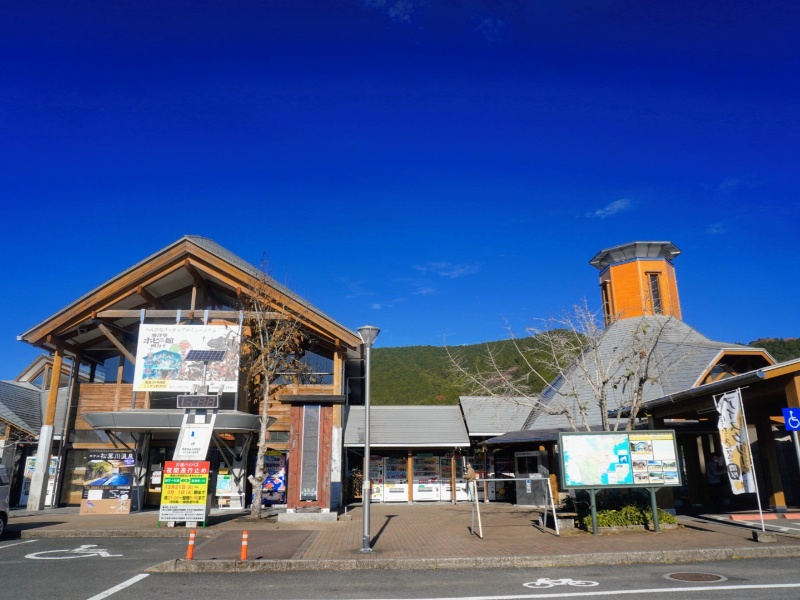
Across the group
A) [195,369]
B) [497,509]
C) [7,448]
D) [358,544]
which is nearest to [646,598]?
[358,544]

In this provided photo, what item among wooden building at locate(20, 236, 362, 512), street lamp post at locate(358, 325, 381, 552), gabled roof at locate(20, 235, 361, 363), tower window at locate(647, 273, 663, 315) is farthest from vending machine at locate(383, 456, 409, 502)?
tower window at locate(647, 273, 663, 315)

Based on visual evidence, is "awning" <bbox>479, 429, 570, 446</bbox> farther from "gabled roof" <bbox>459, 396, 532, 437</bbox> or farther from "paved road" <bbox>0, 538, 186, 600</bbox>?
"paved road" <bbox>0, 538, 186, 600</bbox>

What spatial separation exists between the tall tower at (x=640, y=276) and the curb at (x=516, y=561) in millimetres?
20850

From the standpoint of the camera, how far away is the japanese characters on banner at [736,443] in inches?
499

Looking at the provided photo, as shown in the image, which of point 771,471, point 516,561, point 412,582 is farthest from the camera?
point 771,471

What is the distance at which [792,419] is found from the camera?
11.9 m

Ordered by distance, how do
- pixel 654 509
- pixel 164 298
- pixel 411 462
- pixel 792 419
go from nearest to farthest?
pixel 792 419 < pixel 654 509 < pixel 164 298 < pixel 411 462

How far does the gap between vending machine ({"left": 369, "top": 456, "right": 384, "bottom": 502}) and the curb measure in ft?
51.6

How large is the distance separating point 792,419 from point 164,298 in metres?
22.4

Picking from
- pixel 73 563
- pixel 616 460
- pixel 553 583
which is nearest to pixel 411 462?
pixel 616 460

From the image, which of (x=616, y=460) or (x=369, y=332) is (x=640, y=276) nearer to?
(x=616, y=460)

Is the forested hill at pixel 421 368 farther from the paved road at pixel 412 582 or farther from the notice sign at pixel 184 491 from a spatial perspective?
the paved road at pixel 412 582

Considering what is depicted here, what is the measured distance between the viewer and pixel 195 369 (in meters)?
20.7

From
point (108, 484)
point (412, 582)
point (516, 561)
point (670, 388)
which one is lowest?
point (412, 582)
